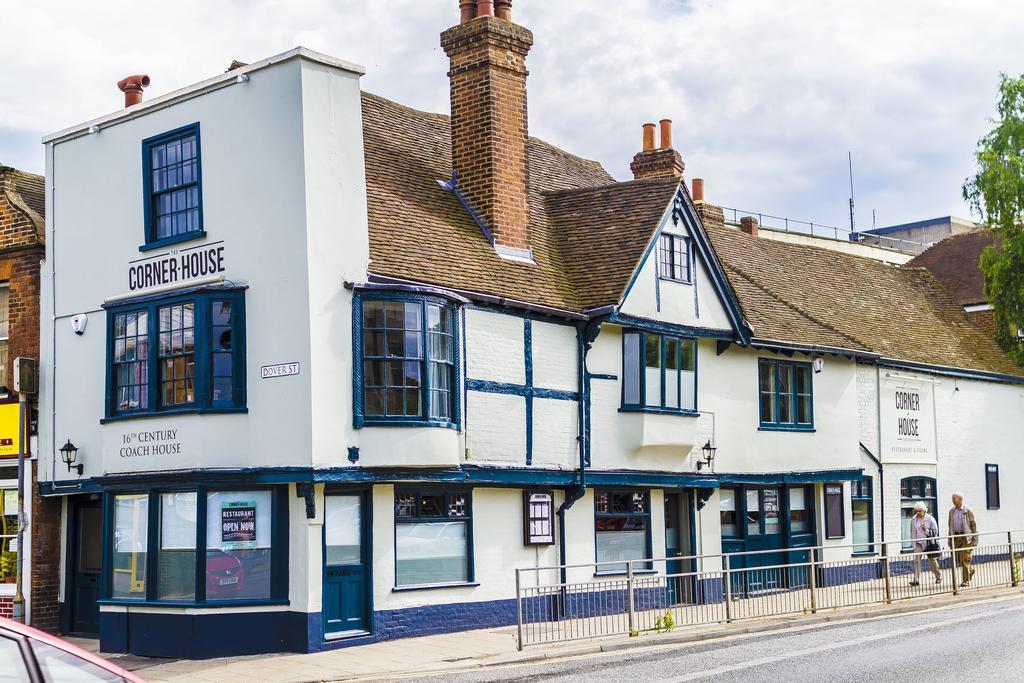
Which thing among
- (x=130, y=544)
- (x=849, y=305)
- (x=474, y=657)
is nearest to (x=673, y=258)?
(x=474, y=657)

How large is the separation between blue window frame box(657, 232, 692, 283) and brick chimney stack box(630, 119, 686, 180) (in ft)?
15.4

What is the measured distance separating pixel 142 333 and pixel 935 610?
13.9 meters

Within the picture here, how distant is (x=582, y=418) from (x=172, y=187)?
26.0ft

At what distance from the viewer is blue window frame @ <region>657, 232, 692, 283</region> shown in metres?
22.9

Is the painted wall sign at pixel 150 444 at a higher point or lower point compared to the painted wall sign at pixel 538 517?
higher

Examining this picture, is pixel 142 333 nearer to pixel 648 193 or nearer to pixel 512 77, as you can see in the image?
pixel 512 77

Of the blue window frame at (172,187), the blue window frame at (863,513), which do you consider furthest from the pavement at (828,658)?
the blue window frame at (863,513)

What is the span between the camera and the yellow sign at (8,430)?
21016 mm

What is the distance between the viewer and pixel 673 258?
76.1ft

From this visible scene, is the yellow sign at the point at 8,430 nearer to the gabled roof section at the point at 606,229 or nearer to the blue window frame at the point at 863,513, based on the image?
the gabled roof section at the point at 606,229

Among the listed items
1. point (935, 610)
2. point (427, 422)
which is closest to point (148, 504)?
point (427, 422)

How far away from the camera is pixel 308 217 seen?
17438 millimetres

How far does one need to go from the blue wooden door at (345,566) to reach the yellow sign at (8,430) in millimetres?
7018

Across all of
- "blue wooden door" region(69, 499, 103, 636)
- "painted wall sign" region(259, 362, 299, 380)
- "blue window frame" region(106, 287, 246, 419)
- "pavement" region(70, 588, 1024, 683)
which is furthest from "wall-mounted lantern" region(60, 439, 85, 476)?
"painted wall sign" region(259, 362, 299, 380)
